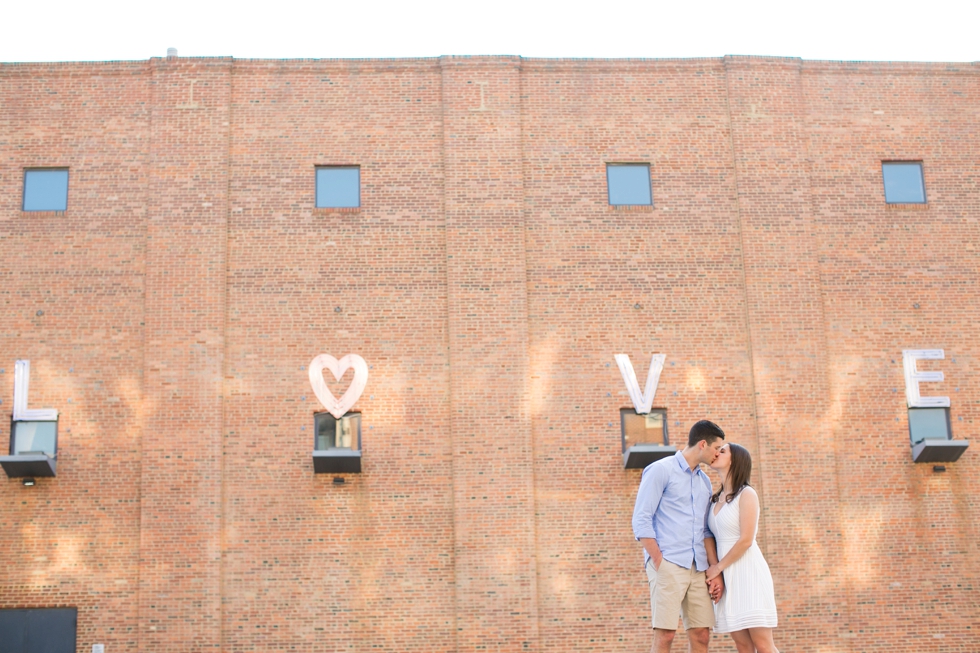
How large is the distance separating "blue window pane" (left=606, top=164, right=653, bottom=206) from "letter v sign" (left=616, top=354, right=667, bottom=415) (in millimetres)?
2851

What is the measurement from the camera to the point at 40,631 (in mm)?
16828

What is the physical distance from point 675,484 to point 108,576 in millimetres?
11661

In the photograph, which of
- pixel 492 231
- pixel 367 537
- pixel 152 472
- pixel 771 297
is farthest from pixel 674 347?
pixel 152 472

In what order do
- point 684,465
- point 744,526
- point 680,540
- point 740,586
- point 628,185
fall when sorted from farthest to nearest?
point 628,185 → point 684,465 → point 680,540 → point 740,586 → point 744,526

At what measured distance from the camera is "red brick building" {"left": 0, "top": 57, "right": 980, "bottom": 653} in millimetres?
17078

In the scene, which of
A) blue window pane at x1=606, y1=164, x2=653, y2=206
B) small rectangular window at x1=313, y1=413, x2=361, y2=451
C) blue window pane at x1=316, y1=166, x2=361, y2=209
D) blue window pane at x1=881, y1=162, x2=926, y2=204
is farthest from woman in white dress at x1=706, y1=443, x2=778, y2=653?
blue window pane at x1=881, y1=162, x2=926, y2=204

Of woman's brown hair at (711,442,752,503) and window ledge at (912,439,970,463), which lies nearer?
woman's brown hair at (711,442,752,503)

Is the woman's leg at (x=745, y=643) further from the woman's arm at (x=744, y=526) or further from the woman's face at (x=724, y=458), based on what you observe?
the woman's face at (x=724, y=458)

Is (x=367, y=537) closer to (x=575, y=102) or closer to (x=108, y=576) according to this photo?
(x=108, y=576)

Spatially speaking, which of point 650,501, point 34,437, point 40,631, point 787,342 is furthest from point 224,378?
point 650,501

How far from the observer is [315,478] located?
17.4 m

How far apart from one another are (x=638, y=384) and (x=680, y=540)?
30.9 ft

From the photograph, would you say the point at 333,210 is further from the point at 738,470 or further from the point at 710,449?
the point at 738,470

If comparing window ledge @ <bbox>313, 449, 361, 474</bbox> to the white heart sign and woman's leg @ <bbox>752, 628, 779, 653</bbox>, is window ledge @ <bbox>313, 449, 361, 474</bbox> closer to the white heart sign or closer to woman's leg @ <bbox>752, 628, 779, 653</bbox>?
the white heart sign
